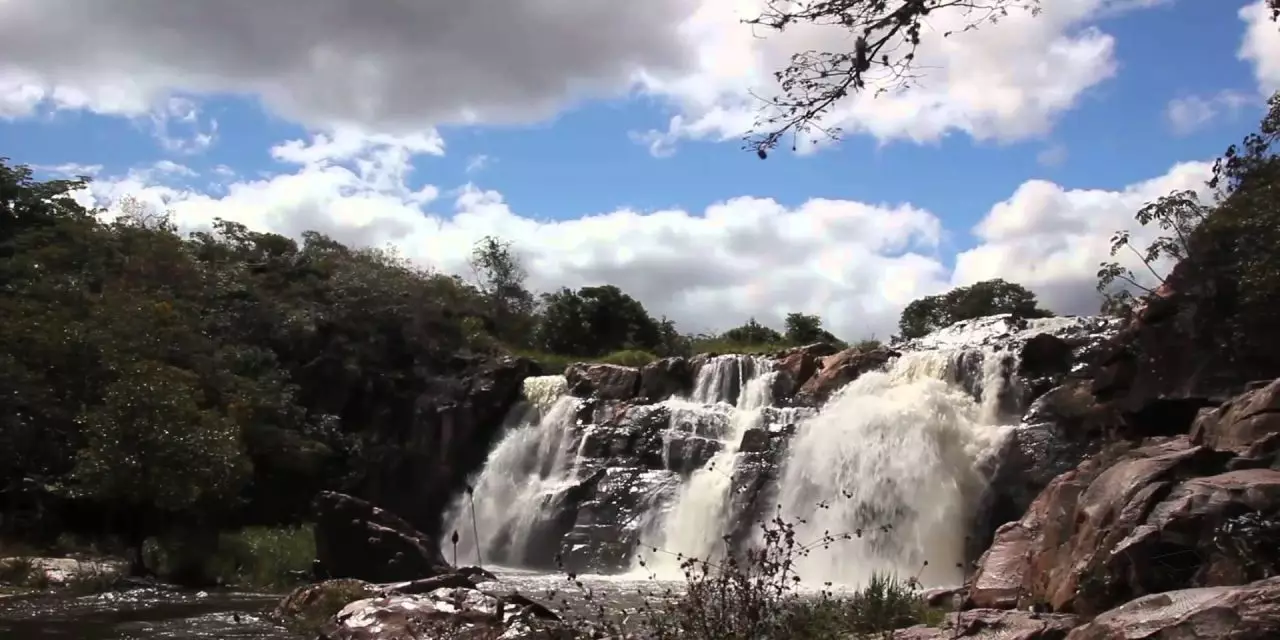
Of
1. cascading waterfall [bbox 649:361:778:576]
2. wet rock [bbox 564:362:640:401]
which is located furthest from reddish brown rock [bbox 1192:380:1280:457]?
wet rock [bbox 564:362:640:401]

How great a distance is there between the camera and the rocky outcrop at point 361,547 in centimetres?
1738

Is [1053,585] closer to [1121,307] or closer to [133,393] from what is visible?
[133,393]

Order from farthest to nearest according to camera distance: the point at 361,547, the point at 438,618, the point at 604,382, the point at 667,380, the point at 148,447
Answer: the point at 604,382 → the point at 667,380 → the point at 148,447 → the point at 361,547 → the point at 438,618

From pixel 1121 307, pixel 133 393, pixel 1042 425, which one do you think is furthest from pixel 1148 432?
pixel 133 393

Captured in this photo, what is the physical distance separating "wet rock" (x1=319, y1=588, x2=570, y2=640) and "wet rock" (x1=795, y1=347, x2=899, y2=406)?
18.1 m

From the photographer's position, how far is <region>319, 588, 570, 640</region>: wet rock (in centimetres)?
898

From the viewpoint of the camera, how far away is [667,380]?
30891 mm

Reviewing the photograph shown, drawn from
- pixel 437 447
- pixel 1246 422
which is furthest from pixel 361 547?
pixel 437 447

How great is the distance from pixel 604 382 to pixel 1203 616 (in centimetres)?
2628

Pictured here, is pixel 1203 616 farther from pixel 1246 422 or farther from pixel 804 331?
pixel 804 331

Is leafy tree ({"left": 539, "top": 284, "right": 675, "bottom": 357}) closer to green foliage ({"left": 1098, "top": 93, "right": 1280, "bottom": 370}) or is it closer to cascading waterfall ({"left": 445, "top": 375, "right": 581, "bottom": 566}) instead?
cascading waterfall ({"left": 445, "top": 375, "right": 581, "bottom": 566})

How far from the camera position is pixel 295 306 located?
36.0 meters

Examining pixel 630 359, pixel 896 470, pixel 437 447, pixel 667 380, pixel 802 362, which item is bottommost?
pixel 896 470

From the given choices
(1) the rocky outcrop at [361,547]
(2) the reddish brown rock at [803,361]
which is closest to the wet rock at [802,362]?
(2) the reddish brown rock at [803,361]
